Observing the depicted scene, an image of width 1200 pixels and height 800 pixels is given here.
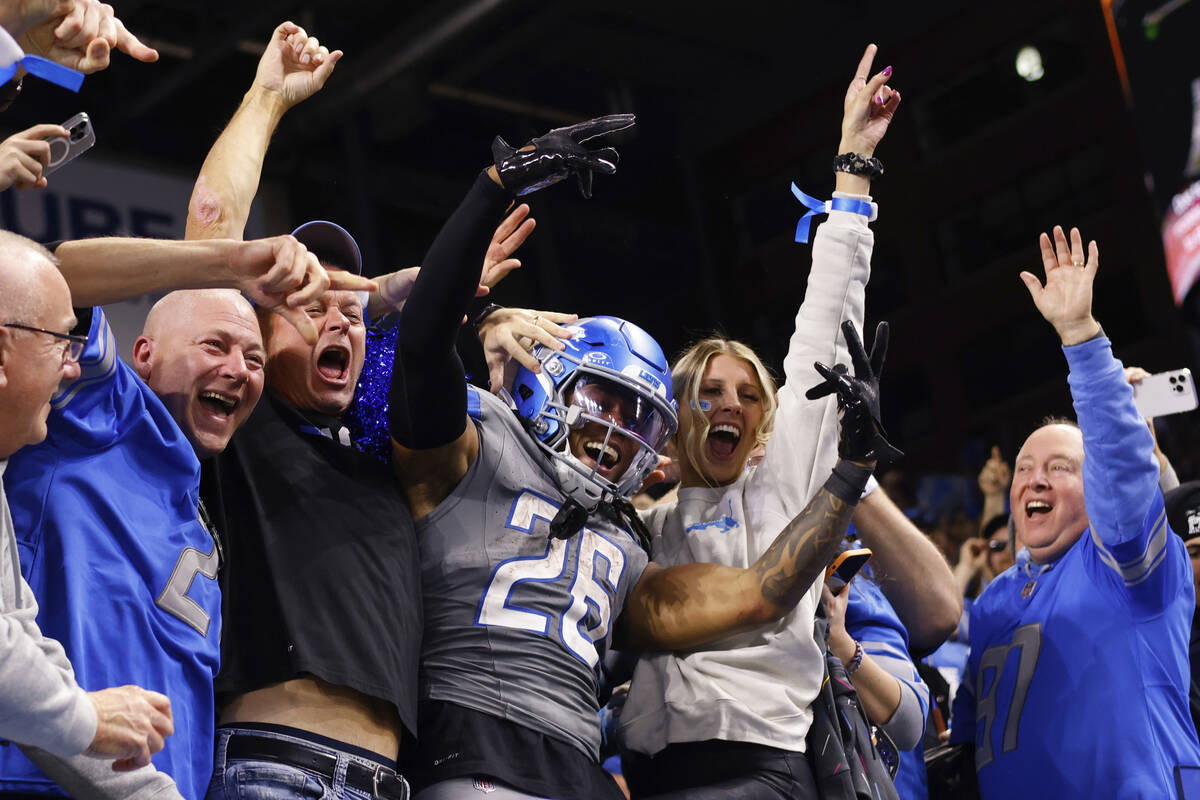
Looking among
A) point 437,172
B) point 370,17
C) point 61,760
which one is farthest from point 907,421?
point 61,760

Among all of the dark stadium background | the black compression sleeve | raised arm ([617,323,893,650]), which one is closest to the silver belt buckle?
the black compression sleeve

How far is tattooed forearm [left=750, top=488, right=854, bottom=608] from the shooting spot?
2781 mm

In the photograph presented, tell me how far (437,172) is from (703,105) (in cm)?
384

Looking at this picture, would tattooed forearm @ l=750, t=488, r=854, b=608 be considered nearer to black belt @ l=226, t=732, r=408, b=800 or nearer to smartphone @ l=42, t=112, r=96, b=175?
black belt @ l=226, t=732, r=408, b=800

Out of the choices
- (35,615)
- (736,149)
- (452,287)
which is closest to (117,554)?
(35,615)

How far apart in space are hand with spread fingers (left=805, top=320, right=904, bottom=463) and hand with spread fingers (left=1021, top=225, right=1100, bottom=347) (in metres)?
0.84

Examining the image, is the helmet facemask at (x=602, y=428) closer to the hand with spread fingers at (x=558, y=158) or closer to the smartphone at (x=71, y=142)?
the hand with spread fingers at (x=558, y=158)

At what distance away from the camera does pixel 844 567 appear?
3.21 m

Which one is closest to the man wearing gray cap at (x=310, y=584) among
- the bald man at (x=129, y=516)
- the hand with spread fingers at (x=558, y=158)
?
the bald man at (x=129, y=516)

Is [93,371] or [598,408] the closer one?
[93,371]

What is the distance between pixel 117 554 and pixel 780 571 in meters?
1.39

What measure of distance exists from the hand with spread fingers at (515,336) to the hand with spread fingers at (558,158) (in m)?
0.42

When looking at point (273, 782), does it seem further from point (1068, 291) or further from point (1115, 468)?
point (1068, 291)

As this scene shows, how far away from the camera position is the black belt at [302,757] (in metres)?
2.19
